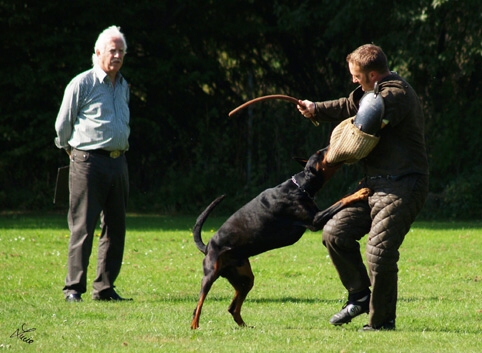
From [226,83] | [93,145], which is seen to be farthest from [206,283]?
[226,83]

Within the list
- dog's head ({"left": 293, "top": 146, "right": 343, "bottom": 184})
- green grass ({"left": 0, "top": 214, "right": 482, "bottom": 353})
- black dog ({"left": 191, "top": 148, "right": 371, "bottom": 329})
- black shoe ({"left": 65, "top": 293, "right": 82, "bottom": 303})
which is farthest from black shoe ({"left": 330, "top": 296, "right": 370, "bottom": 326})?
black shoe ({"left": 65, "top": 293, "right": 82, "bottom": 303})

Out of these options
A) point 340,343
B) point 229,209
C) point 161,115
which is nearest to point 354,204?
point 340,343

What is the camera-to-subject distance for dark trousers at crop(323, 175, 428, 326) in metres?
5.68

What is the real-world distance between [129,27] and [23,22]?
7.29 feet

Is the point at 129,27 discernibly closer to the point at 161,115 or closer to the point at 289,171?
the point at 161,115

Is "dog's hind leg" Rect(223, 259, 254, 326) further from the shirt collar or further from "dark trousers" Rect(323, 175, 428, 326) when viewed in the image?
the shirt collar

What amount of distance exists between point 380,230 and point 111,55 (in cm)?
304

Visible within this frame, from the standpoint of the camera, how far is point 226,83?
63.0ft

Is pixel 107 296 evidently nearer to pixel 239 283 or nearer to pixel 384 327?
pixel 239 283

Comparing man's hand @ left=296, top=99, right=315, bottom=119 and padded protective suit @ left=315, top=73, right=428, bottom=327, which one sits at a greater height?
man's hand @ left=296, top=99, right=315, bottom=119

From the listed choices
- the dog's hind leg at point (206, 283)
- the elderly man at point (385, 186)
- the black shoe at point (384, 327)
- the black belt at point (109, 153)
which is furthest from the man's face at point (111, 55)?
the black shoe at point (384, 327)

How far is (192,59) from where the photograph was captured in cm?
1836

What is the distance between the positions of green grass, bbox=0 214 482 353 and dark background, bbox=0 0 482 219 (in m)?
4.73

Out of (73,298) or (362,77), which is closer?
(362,77)
